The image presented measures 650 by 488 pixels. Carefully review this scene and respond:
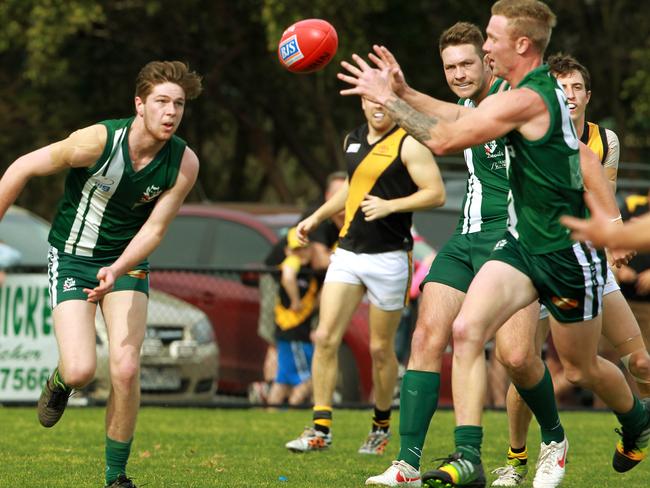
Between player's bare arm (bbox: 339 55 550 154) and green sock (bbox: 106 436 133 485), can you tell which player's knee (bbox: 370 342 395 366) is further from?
player's bare arm (bbox: 339 55 550 154)

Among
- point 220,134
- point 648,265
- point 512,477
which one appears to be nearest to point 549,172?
point 512,477

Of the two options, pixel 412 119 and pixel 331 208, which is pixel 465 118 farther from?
pixel 331 208

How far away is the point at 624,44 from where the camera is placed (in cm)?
2480

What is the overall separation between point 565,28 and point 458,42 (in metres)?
17.9

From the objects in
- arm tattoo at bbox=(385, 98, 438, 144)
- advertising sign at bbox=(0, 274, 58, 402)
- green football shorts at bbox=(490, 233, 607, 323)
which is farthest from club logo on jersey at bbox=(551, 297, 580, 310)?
advertising sign at bbox=(0, 274, 58, 402)

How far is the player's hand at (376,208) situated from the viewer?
9.22 metres

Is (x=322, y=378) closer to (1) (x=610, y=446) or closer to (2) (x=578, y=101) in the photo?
(1) (x=610, y=446)

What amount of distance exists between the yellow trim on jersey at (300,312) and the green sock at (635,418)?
5595 millimetres

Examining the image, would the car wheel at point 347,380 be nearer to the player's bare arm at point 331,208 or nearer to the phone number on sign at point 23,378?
the phone number on sign at point 23,378

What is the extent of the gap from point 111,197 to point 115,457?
143 centimetres

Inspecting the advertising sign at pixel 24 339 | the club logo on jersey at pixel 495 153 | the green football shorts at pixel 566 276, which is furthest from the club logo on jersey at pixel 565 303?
the advertising sign at pixel 24 339

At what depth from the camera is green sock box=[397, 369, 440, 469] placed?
7.41m

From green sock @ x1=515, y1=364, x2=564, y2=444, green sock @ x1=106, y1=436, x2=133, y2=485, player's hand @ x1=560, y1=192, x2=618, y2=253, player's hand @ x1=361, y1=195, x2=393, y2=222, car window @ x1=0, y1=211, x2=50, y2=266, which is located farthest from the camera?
car window @ x1=0, y1=211, x2=50, y2=266

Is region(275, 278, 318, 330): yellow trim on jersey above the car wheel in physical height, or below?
above
